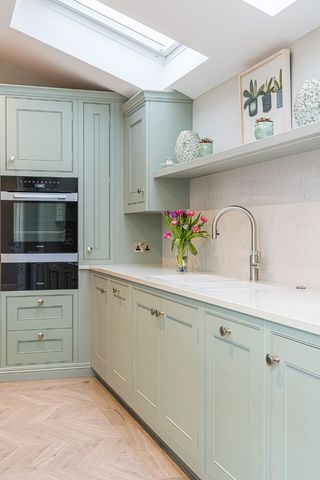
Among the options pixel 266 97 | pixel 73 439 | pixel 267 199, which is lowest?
pixel 73 439

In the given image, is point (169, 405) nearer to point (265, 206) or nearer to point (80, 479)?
point (80, 479)

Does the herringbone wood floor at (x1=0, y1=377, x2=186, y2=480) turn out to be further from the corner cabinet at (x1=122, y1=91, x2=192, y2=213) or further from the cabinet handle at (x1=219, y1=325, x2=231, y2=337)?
the corner cabinet at (x1=122, y1=91, x2=192, y2=213)

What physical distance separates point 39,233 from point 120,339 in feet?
3.80

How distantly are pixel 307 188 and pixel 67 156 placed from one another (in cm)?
224

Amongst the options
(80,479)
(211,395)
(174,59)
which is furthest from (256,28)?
(80,479)

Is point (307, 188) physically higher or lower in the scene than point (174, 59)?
lower

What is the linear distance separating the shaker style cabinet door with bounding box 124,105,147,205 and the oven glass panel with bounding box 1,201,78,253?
454 mm

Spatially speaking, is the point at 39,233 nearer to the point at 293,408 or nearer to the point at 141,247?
the point at 141,247

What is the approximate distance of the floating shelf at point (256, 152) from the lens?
7.50 ft

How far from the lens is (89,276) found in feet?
14.6

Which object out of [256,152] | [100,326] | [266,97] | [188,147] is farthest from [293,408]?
[100,326]

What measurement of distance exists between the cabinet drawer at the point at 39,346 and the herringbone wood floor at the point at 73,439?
252 millimetres

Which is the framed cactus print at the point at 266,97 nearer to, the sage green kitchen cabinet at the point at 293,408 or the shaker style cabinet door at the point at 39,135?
the sage green kitchen cabinet at the point at 293,408

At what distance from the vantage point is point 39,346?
4.38m
